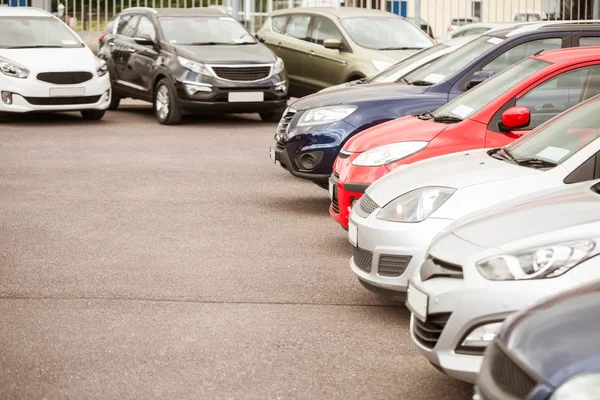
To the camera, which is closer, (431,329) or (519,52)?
(431,329)

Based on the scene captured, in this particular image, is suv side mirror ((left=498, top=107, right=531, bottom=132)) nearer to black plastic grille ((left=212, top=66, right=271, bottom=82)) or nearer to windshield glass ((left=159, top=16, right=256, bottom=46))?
black plastic grille ((left=212, top=66, right=271, bottom=82))

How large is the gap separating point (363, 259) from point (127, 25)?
13.3 meters

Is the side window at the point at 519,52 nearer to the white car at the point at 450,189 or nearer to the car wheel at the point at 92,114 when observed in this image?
the white car at the point at 450,189

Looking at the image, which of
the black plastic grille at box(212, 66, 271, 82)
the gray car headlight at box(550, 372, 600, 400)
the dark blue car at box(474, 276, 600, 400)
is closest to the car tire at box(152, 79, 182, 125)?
the black plastic grille at box(212, 66, 271, 82)

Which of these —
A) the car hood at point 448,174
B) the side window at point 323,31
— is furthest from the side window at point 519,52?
the side window at point 323,31

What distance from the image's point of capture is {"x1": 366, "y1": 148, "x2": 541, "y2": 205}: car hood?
20.4ft

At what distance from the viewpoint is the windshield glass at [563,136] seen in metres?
6.24

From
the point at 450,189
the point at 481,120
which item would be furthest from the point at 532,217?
the point at 481,120

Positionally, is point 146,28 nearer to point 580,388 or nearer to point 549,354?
point 549,354

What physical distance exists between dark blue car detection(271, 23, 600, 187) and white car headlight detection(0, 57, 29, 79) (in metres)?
7.16

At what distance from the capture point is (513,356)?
3.49 meters

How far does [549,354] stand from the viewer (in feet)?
10.9

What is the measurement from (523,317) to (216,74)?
1321 cm

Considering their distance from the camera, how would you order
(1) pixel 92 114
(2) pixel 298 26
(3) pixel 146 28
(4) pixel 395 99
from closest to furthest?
1. (4) pixel 395 99
2. (1) pixel 92 114
3. (3) pixel 146 28
4. (2) pixel 298 26
